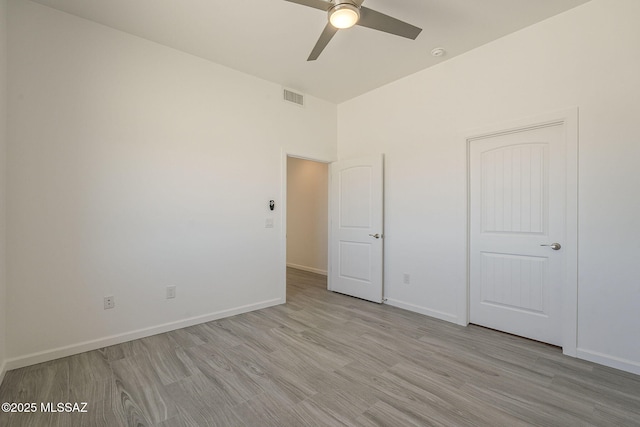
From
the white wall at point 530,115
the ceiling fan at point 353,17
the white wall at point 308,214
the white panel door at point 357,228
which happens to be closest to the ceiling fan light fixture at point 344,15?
the ceiling fan at point 353,17

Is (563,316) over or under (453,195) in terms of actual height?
under

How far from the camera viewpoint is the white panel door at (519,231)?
269cm

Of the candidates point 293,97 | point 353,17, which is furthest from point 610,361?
point 293,97

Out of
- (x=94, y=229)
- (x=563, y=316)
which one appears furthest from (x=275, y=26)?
(x=563, y=316)

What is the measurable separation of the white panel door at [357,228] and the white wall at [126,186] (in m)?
1.04

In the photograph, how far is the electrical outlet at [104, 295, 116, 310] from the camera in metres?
2.72

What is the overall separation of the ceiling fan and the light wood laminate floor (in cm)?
257

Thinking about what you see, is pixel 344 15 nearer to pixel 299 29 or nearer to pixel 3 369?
pixel 299 29

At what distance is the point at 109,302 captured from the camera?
274 centimetres

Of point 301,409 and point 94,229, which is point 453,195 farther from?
point 94,229

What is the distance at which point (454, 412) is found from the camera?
1827 mm

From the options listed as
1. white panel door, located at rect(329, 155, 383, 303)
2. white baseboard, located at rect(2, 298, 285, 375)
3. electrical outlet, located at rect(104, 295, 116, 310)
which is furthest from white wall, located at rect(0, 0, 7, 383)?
white panel door, located at rect(329, 155, 383, 303)

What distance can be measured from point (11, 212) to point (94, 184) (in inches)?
22.9

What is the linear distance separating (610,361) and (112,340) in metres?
4.28
